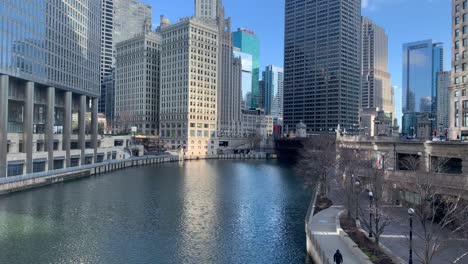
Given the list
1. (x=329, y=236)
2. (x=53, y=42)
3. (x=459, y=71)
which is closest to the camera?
(x=329, y=236)

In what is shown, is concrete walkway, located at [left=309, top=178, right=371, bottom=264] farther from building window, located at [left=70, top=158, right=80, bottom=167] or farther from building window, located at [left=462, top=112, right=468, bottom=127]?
building window, located at [left=70, top=158, right=80, bottom=167]

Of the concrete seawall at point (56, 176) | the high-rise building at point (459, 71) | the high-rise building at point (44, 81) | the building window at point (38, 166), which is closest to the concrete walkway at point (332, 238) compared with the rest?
the concrete seawall at point (56, 176)

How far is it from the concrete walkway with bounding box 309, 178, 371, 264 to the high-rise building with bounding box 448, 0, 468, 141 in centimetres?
5846

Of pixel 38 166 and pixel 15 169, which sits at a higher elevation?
pixel 15 169

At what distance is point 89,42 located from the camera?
120 m

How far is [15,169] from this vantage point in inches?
3091

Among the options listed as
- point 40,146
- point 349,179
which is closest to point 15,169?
point 40,146

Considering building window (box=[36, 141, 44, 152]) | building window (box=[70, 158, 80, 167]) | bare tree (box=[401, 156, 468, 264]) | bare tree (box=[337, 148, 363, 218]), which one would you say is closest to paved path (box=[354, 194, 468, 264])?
bare tree (box=[401, 156, 468, 264])

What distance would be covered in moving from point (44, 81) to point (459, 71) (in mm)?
93315

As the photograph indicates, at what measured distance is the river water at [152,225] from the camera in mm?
35781

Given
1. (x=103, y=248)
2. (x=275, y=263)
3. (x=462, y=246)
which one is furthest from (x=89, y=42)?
(x=462, y=246)

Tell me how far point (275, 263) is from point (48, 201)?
41977 mm

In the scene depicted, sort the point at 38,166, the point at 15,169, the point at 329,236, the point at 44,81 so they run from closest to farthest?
the point at 329,236
the point at 15,169
the point at 38,166
the point at 44,81

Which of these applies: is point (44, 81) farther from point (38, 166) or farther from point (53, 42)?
point (38, 166)
